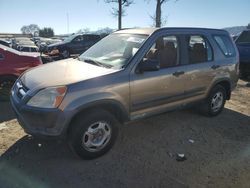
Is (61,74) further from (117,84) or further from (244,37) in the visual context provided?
(244,37)

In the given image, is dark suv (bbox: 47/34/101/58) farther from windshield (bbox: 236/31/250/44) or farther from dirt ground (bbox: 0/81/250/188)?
dirt ground (bbox: 0/81/250/188)

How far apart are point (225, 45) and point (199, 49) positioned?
0.96 m

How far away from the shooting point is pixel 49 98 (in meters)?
3.44

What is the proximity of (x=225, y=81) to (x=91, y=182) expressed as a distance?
374 centimetres

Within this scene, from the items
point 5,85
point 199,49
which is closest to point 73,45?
point 5,85

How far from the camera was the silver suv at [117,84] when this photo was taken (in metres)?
3.47

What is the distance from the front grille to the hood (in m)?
0.05

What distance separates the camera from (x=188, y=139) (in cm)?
476

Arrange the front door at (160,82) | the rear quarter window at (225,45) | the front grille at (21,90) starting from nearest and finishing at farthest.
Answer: the front grille at (21,90)
the front door at (160,82)
the rear quarter window at (225,45)

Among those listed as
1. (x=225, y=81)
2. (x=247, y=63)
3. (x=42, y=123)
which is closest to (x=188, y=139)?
(x=225, y=81)

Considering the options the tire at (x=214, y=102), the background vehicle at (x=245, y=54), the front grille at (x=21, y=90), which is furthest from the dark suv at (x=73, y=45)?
the front grille at (x=21, y=90)

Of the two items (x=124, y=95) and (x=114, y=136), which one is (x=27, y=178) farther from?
(x=124, y=95)

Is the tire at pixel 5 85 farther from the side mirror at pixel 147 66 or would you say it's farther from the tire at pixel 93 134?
the side mirror at pixel 147 66

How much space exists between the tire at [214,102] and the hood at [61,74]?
8.62 ft
